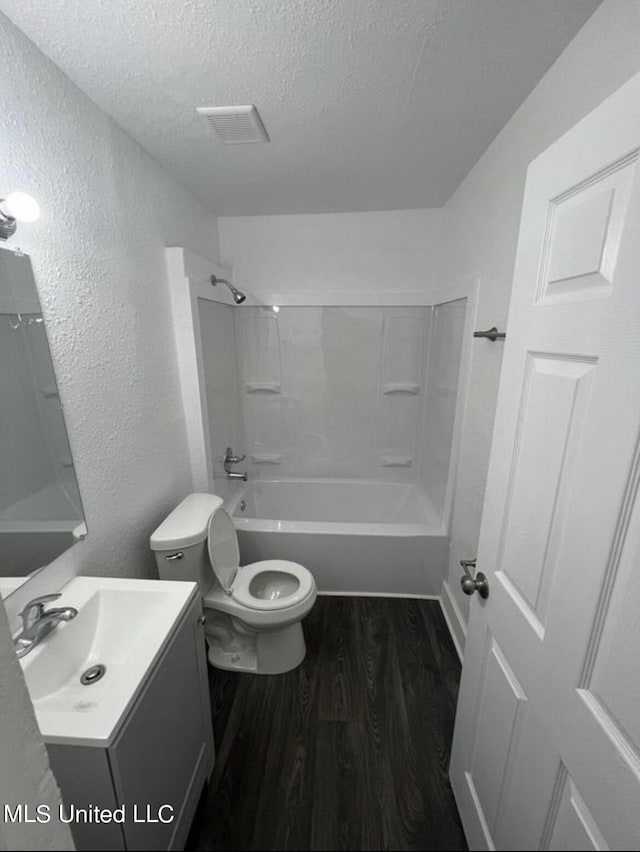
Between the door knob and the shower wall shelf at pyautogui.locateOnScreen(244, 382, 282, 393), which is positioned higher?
the shower wall shelf at pyautogui.locateOnScreen(244, 382, 282, 393)

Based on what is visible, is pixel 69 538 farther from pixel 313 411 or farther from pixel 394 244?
pixel 394 244

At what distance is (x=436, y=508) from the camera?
229 centimetres

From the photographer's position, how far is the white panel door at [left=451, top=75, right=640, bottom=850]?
0.51 metres

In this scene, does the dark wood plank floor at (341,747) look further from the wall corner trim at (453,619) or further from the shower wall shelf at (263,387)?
the shower wall shelf at (263,387)

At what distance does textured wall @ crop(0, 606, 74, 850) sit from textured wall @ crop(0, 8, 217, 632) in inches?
32.4

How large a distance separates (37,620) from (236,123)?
1729 millimetres

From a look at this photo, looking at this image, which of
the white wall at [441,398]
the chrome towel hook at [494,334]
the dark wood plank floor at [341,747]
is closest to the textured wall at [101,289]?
the dark wood plank floor at [341,747]

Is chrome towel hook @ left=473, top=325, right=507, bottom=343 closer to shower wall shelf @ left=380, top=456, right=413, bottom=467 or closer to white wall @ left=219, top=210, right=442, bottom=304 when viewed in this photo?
white wall @ left=219, top=210, right=442, bottom=304

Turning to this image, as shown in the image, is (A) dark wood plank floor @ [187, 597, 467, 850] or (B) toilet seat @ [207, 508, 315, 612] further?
(B) toilet seat @ [207, 508, 315, 612]

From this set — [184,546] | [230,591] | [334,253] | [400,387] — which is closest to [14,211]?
[184,546]

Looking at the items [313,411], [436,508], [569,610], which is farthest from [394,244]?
[569,610]

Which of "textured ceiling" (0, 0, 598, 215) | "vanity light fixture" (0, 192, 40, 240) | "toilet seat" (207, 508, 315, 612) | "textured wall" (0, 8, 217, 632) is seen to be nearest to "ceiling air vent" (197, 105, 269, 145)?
"textured ceiling" (0, 0, 598, 215)

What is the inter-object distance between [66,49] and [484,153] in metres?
1.52

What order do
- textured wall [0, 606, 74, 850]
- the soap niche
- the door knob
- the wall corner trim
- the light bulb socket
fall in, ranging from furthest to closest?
1. the soap niche
2. the wall corner trim
3. the door knob
4. the light bulb socket
5. textured wall [0, 606, 74, 850]
